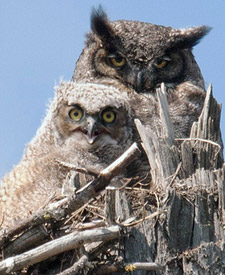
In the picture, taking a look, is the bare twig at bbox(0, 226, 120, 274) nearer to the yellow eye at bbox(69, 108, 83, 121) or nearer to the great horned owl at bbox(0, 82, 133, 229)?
the great horned owl at bbox(0, 82, 133, 229)

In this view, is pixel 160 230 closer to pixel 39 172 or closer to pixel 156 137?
pixel 156 137

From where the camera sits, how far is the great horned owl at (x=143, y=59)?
4.85 metres

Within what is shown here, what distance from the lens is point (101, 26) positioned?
203 inches

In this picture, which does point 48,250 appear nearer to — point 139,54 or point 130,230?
point 130,230

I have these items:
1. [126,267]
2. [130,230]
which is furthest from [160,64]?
[126,267]

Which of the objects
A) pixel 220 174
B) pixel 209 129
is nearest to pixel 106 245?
pixel 220 174

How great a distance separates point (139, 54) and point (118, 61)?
0.18 m

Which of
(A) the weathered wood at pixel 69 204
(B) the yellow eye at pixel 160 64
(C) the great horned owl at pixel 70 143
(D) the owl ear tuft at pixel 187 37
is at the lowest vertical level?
(A) the weathered wood at pixel 69 204

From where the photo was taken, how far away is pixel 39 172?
13.7 ft

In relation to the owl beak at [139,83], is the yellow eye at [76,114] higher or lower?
lower

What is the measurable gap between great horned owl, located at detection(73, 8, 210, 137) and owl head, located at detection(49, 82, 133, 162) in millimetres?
467

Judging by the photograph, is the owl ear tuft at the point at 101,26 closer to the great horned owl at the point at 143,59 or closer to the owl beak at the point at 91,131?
the great horned owl at the point at 143,59

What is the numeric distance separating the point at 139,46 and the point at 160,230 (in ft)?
6.89

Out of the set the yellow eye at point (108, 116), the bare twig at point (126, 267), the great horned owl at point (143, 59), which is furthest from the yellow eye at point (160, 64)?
the bare twig at point (126, 267)
